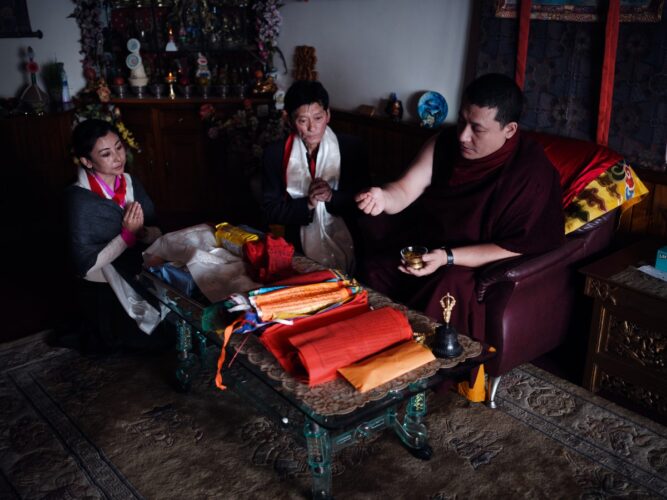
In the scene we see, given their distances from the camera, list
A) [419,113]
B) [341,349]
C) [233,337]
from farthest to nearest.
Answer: [419,113]
[233,337]
[341,349]

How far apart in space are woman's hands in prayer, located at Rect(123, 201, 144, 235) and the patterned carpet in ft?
2.19

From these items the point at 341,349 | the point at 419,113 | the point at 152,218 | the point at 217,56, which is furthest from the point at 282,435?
the point at 217,56

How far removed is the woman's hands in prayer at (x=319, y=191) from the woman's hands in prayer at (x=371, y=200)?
316mm

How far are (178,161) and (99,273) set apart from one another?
233 cm

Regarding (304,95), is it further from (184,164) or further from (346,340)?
(184,164)

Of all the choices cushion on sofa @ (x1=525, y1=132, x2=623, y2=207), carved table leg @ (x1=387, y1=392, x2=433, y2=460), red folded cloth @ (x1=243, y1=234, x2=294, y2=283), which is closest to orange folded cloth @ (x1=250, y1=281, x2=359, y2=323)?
red folded cloth @ (x1=243, y1=234, x2=294, y2=283)

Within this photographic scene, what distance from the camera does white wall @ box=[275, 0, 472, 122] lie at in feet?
11.9

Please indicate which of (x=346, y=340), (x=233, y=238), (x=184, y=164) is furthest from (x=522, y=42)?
(x=184, y=164)

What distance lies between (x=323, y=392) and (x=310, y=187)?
1.39 m

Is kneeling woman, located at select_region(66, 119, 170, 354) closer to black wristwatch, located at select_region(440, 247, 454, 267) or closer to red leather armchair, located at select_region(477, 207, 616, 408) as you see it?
black wristwatch, located at select_region(440, 247, 454, 267)

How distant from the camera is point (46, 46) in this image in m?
4.95

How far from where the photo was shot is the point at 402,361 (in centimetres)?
179

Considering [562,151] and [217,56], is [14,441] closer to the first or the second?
[562,151]

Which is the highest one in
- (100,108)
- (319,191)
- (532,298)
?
(100,108)
